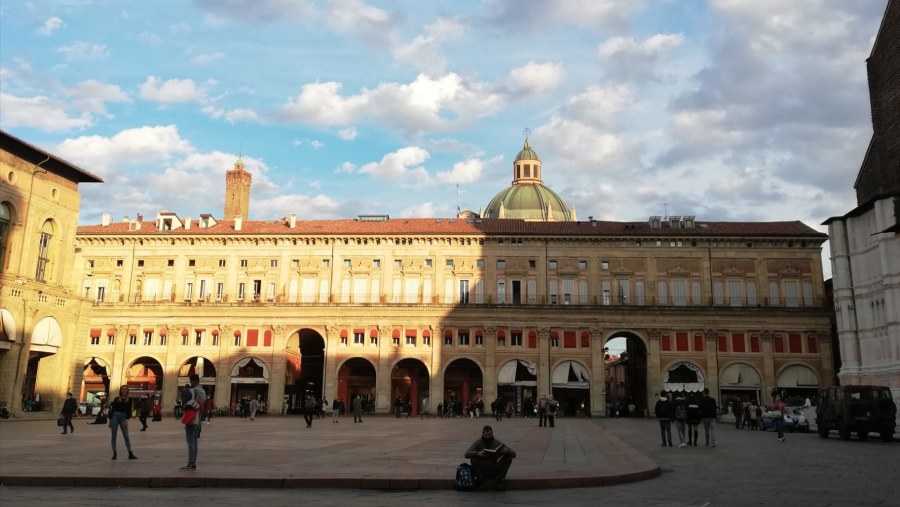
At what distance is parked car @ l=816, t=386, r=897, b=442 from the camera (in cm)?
2655

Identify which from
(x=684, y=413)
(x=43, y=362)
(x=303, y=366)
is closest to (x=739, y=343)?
(x=303, y=366)

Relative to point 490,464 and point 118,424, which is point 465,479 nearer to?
point 490,464

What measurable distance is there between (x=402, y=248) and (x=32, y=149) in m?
30.9

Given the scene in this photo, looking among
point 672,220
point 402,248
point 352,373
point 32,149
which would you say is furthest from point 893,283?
point 32,149

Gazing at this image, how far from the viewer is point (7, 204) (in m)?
40.6

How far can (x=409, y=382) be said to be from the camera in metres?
64.7

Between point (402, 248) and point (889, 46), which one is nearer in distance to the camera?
point (889, 46)

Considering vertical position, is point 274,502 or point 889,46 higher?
point 889,46

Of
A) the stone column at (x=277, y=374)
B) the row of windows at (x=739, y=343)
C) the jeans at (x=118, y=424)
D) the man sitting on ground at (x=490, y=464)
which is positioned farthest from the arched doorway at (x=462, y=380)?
the man sitting on ground at (x=490, y=464)

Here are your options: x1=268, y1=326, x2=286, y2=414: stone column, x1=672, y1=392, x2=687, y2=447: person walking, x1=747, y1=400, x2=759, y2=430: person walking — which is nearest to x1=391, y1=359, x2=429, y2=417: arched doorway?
x1=268, y1=326, x2=286, y2=414: stone column

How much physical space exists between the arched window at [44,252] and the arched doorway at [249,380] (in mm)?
22263

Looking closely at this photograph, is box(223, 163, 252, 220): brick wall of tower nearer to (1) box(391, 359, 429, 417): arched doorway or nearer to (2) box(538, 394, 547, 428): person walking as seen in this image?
(1) box(391, 359, 429, 417): arched doorway

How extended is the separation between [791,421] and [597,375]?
2520cm

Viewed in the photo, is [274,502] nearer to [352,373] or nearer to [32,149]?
[32,149]
